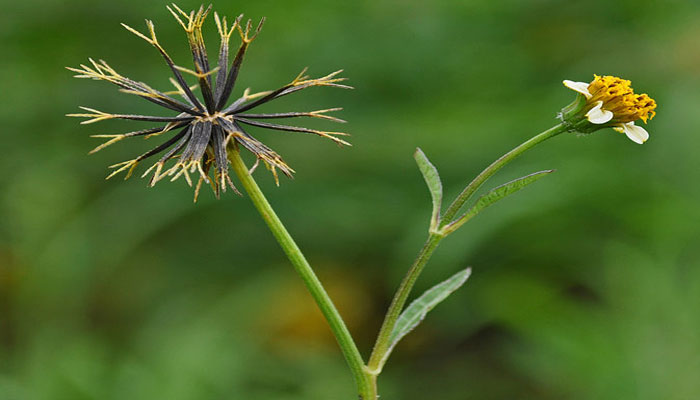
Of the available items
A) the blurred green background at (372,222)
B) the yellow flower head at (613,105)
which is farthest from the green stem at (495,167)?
the blurred green background at (372,222)

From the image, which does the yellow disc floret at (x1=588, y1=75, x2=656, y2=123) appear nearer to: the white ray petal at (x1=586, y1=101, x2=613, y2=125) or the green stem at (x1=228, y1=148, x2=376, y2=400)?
the white ray petal at (x1=586, y1=101, x2=613, y2=125)

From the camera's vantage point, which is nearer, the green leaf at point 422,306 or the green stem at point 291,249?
the green stem at point 291,249

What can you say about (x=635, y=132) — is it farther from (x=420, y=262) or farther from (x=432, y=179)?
(x=420, y=262)

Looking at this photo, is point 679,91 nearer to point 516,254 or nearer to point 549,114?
point 549,114

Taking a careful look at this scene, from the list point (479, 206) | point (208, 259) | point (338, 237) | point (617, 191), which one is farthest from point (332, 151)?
point (479, 206)

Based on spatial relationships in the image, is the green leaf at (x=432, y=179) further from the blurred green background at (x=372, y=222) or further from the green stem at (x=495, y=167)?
the blurred green background at (x=372, y=222)

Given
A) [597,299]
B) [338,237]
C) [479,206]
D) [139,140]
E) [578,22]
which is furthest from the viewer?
[578,22]
